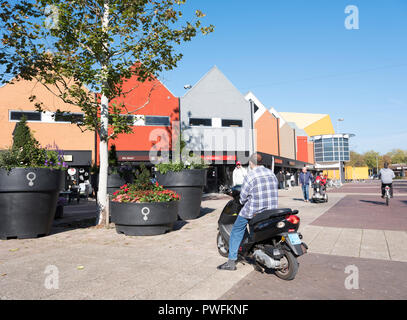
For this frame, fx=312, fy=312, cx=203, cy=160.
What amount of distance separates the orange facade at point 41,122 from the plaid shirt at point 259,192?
1806 cm

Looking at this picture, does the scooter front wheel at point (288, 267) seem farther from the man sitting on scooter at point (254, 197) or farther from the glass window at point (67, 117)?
the glass window at point (67, 117)

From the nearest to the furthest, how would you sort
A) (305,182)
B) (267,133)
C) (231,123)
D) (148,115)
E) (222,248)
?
1. (222,248)
2. (305,182)
3. (148,115)
4. (231,123)
5. (267,133)

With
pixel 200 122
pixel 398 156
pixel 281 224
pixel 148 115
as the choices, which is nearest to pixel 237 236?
pixel 281 224

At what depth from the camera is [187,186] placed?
8.71 m

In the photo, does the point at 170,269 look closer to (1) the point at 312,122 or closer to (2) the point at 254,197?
(2) the point at 254,197

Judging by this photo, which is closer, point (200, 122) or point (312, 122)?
point (200, 122)

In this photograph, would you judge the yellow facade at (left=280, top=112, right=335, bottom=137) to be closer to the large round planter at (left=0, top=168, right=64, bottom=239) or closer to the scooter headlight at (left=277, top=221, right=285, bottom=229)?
the large round planter at (left=0, top=168, right=64, bottom=239)

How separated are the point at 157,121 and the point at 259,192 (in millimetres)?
19169

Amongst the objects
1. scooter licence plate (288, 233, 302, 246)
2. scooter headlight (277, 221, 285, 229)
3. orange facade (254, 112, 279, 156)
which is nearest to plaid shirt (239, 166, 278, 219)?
scooter headlight (277, 221, 285, 229)

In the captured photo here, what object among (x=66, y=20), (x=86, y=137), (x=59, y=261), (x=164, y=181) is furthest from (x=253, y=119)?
(x=59, y=261)

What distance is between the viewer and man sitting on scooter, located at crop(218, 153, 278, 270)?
4.05 metres

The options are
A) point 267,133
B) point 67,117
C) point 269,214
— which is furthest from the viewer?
point 267,133

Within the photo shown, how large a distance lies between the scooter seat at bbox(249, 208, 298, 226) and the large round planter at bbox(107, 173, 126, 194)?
843 cm

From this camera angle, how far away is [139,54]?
7.93 metres
